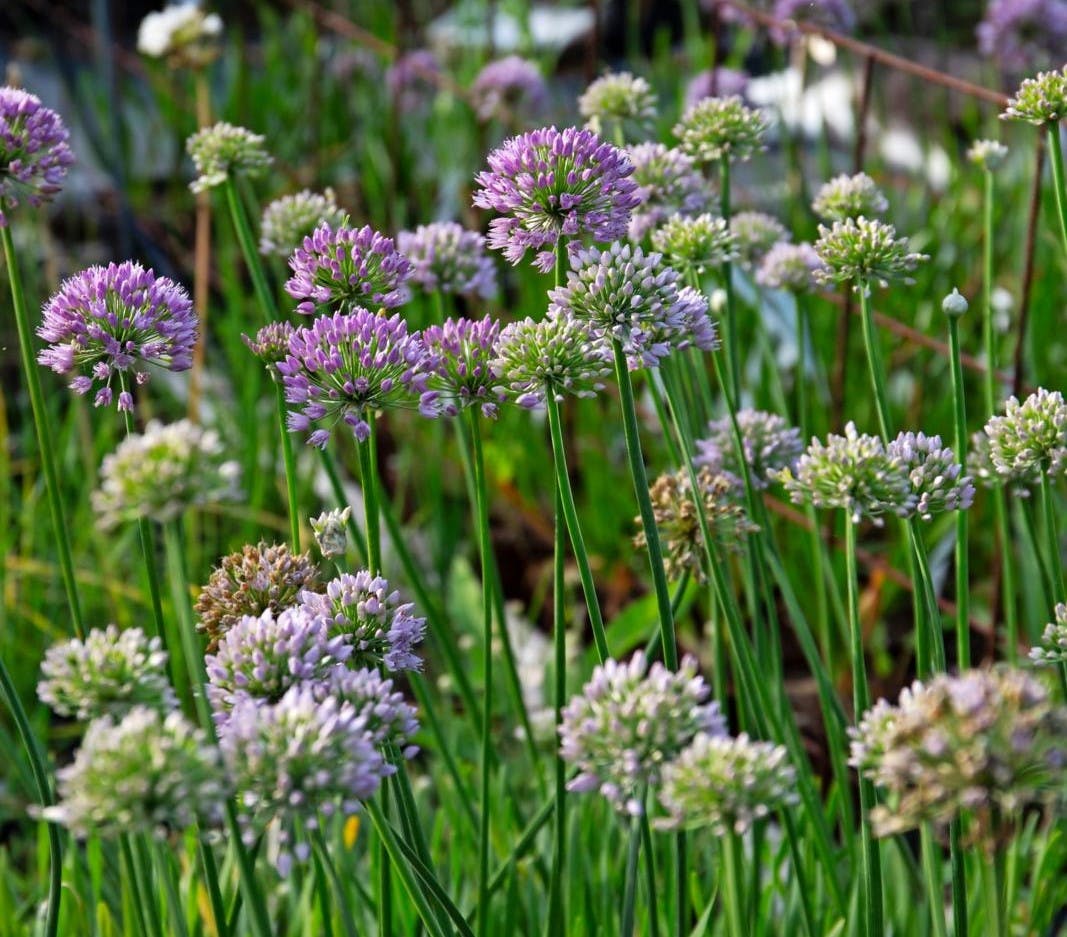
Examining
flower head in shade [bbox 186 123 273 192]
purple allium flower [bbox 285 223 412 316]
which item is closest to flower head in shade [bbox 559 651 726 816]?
purple allium flower [bbox 285 223 412 316]

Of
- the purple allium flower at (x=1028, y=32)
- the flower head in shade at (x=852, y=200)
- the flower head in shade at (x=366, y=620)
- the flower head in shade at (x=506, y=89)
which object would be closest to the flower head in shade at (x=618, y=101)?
the flower head in shade at (x=852, y=200)

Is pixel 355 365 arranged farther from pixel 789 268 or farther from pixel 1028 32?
pixel 1028 32

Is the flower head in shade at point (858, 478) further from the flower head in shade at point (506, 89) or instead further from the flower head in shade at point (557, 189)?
the flower head in shade at point (506, 89)

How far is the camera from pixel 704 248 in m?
1.38

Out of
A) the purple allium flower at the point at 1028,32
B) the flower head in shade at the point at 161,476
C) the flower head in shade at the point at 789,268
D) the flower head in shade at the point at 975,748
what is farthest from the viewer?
the purple allium flower at the point at 1028,32

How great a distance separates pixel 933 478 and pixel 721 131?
2.00 ft

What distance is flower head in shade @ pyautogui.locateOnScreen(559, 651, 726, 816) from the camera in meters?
0.77

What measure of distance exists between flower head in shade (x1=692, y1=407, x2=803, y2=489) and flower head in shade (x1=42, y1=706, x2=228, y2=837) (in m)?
0.87

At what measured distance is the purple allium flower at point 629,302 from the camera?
1.04 meters

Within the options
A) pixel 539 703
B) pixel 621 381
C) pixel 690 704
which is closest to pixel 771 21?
pixel 539 703

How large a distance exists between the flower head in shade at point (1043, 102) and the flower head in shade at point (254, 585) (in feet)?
2.58

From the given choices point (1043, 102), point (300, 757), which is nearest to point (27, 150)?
point (300, 757)

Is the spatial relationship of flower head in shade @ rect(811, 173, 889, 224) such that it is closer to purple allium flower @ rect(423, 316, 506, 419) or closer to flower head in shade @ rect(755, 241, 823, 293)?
flower head in shade @ rect(755, 241, 823, 293)

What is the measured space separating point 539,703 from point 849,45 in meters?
1.30
